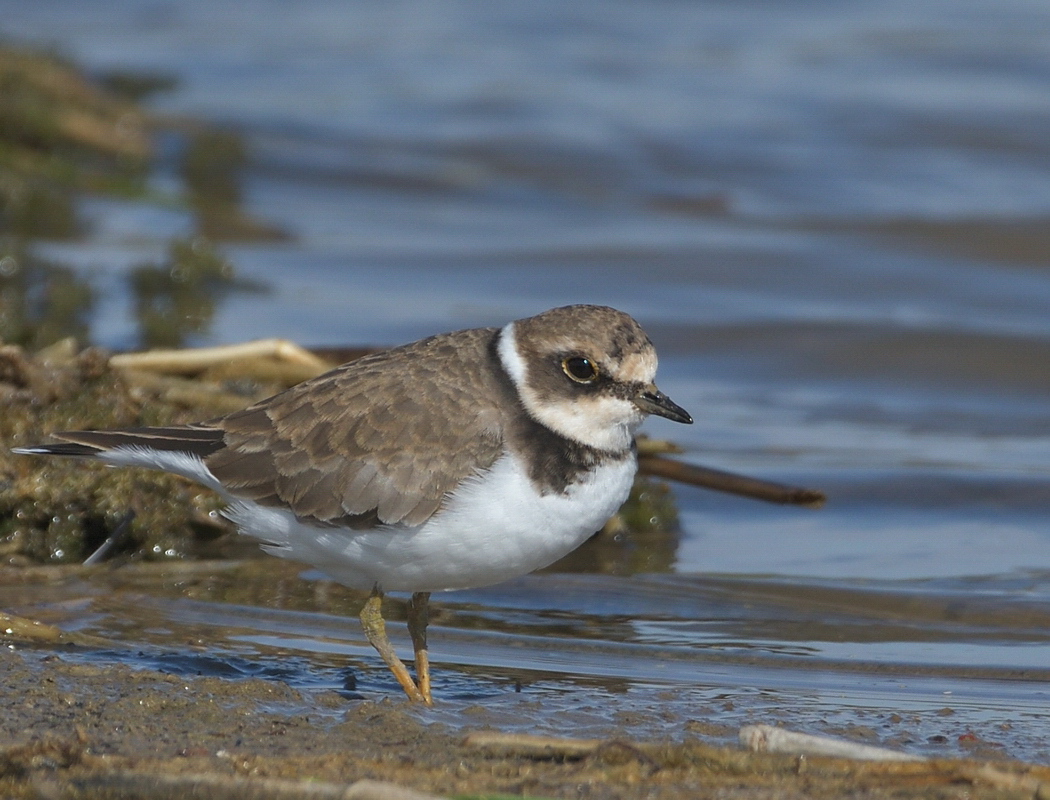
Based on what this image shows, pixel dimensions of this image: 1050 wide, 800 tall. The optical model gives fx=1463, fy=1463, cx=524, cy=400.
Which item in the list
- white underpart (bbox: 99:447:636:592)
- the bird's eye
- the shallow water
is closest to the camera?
white underpart (bbox: 99:447:636:592)

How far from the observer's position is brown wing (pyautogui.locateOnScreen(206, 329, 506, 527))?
17.3 feet

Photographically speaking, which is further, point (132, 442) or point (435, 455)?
point (132, 442)

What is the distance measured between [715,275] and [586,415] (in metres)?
7.81

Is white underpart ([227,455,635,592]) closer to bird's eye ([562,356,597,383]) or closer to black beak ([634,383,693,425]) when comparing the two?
black beak ([634,383,693,425])

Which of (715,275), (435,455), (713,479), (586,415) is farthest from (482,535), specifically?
(715,275)

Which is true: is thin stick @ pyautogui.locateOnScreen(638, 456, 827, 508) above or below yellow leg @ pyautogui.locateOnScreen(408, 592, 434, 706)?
above

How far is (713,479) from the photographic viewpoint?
7.50 m

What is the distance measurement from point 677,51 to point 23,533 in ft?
54.1

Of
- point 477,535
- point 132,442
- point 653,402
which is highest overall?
point 653,402

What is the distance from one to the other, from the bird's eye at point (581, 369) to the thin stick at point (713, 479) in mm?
2162

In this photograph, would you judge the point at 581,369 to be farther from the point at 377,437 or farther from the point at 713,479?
the point at 713,479

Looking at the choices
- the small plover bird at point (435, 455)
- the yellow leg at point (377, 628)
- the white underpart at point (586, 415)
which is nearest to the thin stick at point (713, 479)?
the small plover bird at point (435, 455)

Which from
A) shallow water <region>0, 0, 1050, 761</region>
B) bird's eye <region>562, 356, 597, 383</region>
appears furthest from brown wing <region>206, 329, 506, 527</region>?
shallow water <region>0, 0, 1050, 761</region>

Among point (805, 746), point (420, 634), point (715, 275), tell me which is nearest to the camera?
point (805, 746)
